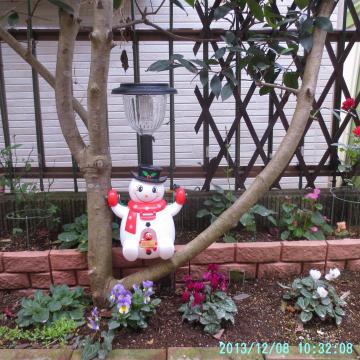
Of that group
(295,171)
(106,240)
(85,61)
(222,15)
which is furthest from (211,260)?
(85,61)

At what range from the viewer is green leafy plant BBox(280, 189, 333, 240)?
2.54 metres

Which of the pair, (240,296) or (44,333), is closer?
(44,333)

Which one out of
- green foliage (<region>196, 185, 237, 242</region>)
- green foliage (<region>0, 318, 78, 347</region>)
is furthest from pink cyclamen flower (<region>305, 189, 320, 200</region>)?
green foliage (<region>0, 318, 78, 347</region>)

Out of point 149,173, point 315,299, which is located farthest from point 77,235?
point 315,299

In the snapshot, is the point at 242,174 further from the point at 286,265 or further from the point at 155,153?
the point at 155,153

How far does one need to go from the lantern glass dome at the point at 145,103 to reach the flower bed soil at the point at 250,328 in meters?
1.00

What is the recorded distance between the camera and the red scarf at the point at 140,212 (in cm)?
201

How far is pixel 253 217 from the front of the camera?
2559 millimetres

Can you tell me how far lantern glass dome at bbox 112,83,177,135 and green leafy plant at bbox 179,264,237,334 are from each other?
32.8 inches

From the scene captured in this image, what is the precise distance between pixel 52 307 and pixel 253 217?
4.24 feet

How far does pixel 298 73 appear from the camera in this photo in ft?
7.98

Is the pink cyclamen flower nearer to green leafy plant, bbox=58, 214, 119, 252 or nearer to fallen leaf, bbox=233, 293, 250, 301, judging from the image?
fallen leaf, bbox=233, 293, 250, 301

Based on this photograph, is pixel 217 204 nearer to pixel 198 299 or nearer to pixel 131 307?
pixel 198 299

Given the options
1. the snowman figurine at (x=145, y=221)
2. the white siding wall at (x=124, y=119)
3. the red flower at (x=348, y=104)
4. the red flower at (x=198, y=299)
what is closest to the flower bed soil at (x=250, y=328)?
the red flower at (x=198, y=299)
